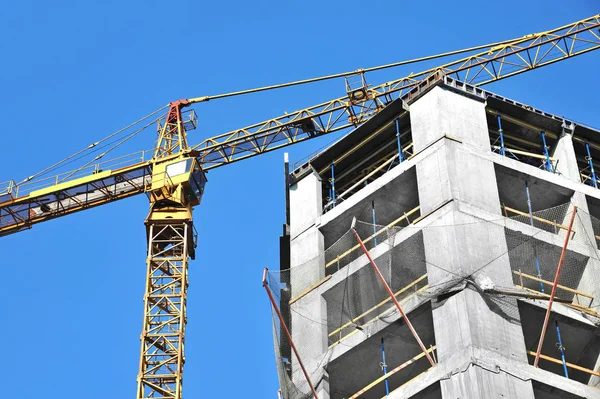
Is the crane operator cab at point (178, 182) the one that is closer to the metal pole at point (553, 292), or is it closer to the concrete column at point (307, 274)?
the concrete column at point (307, 274)

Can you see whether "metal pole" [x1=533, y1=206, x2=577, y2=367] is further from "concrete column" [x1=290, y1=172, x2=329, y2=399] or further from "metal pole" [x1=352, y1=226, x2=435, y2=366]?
"concrete column" [x1=290, y1=172, x2=329, y2=399]

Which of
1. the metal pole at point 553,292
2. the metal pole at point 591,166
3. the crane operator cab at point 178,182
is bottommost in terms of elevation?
the metal pole at point 553,292

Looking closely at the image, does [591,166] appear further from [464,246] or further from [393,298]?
[393,298]

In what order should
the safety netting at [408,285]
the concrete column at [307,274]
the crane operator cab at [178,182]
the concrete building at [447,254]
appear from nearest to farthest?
the concrete building at [447,254] → the safety netting at [408,285] → the concrete column at [307,274] → the crane operator cab at [178,182]

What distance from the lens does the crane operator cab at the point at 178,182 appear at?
7400 cm

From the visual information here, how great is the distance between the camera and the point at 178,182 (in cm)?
7512

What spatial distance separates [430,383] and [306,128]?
36.3 meters

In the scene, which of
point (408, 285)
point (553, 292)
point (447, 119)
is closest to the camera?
point (553, 292)

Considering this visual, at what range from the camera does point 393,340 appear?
48812 millimetres

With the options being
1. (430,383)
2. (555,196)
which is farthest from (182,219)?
(430,383)

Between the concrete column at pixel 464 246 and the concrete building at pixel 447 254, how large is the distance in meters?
0.05

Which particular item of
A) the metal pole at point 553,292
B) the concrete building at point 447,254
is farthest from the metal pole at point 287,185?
the metal pole at point 553,292

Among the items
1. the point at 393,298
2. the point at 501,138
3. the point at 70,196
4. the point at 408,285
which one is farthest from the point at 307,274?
the point at 70,196

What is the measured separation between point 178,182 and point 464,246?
30.3 m
